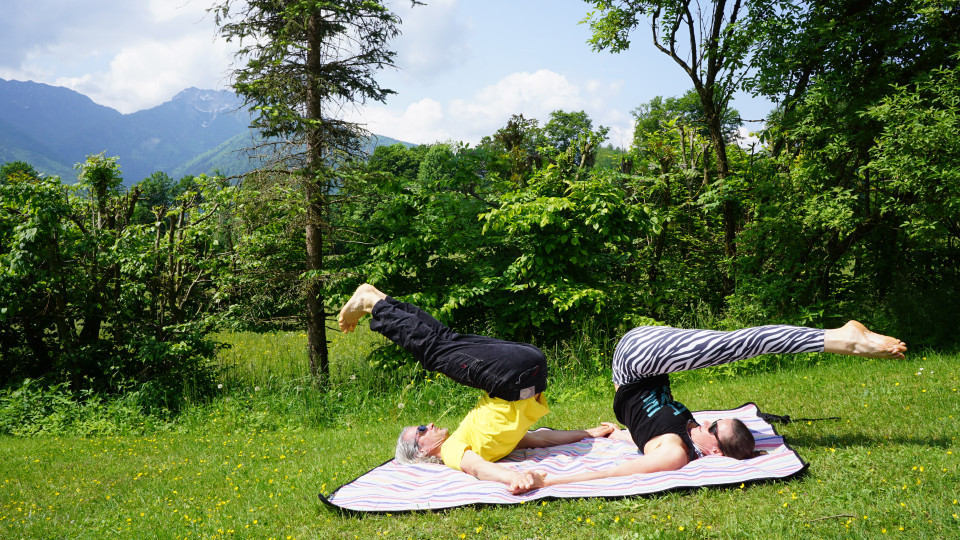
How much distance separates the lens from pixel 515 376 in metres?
4.11

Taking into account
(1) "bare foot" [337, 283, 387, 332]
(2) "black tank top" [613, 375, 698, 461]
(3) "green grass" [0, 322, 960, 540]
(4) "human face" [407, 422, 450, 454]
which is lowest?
(3) "green grass" [0, 322, 960, 540]

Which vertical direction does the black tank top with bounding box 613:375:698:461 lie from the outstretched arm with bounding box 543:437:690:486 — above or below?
above

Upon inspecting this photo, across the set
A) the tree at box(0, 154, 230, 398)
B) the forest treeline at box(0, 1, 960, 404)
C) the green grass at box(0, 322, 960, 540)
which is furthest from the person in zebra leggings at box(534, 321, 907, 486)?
the tree at box(0, 154, 230, 398)

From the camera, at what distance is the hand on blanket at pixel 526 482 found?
11.8 feet

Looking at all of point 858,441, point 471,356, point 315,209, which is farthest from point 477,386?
point 315,209

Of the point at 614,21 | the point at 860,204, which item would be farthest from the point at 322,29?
the point at 860,204

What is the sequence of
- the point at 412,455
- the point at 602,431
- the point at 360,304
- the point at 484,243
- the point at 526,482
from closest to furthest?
the point at 526,482, the point at 412,455, the point at 360,304, the point at 602,431, the point at 484,243

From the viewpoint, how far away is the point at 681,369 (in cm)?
388

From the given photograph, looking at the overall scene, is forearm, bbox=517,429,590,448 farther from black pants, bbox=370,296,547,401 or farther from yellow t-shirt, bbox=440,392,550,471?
black pants, bbox=370,296,547,401

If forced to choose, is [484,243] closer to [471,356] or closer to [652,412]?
[471,356]

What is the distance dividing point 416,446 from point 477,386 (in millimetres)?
701

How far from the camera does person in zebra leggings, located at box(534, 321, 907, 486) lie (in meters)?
3.43

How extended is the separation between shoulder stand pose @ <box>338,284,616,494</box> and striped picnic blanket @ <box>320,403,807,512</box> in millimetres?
107

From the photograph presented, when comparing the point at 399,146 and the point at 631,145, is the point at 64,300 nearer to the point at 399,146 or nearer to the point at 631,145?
the point at 631,145
